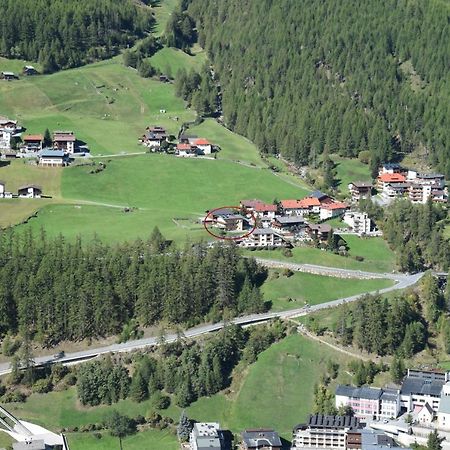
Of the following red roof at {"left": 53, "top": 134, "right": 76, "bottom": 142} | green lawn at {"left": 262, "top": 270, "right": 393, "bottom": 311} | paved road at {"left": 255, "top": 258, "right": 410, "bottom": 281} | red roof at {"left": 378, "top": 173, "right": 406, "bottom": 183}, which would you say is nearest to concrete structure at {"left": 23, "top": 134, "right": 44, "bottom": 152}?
red roof at {"left": 53, "top": 134, "right": 76, "bottom": 142}

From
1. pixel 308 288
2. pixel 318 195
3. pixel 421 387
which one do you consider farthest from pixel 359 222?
pixel 421 387

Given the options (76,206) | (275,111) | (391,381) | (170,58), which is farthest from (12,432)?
(170,58)

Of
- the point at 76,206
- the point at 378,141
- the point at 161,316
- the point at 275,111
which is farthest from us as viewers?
the point at 275,111

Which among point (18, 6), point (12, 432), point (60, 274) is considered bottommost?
point (12, 432)

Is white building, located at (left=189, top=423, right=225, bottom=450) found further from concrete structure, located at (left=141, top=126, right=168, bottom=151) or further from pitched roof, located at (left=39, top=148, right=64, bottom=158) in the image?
concrete structure, located at (left=141, top=126, right=168, bottom=151)

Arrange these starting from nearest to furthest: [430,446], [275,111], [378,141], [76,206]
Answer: [430,446] < [76,206] < [378,141] < [275,111]

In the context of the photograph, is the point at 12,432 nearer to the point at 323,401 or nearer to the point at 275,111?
the point at 323,401

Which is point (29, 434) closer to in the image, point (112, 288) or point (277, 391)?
point (112, 288)
